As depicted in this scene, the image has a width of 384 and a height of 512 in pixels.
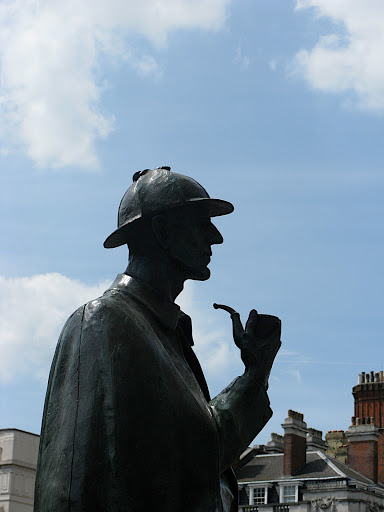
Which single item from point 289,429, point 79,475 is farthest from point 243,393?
point 289,429

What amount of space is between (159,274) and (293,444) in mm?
45819

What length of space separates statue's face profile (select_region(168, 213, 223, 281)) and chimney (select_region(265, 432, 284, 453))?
5092 centimetres

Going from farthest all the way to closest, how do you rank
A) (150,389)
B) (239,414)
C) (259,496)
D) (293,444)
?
(259,496) < (293,444) < (239,414) < (150,389)

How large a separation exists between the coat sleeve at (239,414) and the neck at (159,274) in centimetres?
51

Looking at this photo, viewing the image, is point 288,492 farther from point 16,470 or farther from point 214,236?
point 214,236

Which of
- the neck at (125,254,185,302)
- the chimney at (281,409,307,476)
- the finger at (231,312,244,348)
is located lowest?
the finger at (231,312,244,348)

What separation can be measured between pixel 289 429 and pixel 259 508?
3931 mm

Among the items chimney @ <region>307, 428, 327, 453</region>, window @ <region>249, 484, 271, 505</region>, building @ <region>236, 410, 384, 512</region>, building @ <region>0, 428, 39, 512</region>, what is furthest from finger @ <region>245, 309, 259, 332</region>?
chimney @ <region>307, 428, 327, 453</region>

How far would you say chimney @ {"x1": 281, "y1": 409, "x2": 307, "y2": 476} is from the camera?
49.5m

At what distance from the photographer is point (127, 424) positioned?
4.21 meters

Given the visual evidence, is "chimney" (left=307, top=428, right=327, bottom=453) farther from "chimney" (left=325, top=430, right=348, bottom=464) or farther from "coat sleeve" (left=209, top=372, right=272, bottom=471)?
"coat sleeve" (left=209, top=372, right=272, bottom=471)

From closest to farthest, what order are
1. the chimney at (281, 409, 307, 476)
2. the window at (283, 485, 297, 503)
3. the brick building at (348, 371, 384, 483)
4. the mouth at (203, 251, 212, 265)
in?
the mouth at (203, 251, 212, 265) < the window at (283, 485, 297, 503) < the chimney at (281, 409, 307, 476) < the brick building at (348, 371, 384, 483)

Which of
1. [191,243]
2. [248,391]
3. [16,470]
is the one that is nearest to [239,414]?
[248,391]

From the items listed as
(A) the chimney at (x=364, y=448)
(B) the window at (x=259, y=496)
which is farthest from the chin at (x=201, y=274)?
(A) the chimney at (x=364, y=448)
